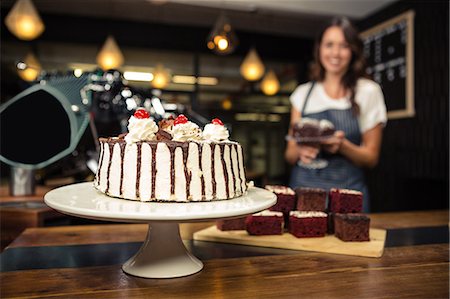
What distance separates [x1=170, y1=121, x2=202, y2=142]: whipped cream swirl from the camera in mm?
1084

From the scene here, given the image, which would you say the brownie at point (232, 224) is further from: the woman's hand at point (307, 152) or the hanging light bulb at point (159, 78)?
the hanging light bulb at point (159, 78)

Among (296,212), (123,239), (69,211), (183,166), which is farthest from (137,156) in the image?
(296,212)

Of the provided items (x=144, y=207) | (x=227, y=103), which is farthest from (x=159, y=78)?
(x=144, y=207)

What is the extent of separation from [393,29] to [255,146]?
9.15 feet

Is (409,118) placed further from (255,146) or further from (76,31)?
(76,31)

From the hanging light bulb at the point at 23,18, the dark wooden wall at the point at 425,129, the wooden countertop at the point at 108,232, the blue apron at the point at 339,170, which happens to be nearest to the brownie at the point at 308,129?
the blue apron at the point at 339,170

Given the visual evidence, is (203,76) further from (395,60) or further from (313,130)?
(313,130)

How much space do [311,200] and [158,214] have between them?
699 millimetres

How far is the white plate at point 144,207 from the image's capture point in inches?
31.8

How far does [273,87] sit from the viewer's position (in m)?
5.94

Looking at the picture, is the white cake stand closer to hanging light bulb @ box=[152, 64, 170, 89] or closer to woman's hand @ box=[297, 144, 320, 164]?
woman's hand @ box=[297, 144, 320, 164]

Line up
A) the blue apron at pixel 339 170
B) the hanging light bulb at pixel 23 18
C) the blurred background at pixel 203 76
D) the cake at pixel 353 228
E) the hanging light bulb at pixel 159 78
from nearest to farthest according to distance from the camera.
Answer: the cake at pixel 353 228 → the blurred background at pixel 203 76 → the blue apron at pixel 339 170 → the hanging light bulb at pixel 23 18 → the hanging light bulb at pixel 159 78

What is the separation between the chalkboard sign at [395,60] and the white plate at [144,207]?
377 centimetres

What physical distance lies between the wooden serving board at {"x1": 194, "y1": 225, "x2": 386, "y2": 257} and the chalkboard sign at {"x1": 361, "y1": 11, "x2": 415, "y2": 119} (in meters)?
3.40
